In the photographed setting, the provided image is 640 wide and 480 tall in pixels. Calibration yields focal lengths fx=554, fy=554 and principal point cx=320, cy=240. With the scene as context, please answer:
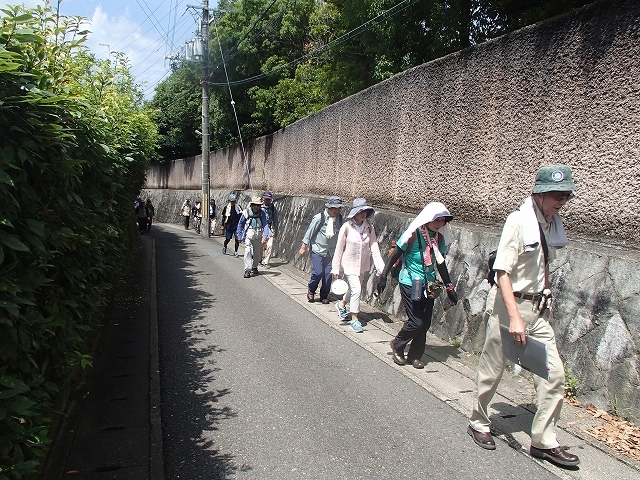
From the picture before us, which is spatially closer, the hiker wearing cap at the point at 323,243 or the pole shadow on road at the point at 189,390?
the pole shadow on road at the point at 189,390

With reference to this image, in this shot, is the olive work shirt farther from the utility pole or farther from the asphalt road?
the utility pole

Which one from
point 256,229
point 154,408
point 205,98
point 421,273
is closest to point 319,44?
point 205,98

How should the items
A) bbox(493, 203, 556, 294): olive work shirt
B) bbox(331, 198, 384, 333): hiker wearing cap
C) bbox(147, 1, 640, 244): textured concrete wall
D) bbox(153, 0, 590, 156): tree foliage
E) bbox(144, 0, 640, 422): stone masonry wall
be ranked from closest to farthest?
1. bbox(493, 203, 556, 294): olive work shirt
2. bbox(144, 0, 640, 422): stone masonry wall
3. bbox(147, 1, 640, 244): textured concrete wall
4. bbox(331, 198, 384, 333): hiker wearing cap
5. bbox(153, 0, 590, 156): tree foliage

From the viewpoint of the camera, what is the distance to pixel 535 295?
3947 millimetres

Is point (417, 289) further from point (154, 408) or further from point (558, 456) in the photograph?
point (154, 408)

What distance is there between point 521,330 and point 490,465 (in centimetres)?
96

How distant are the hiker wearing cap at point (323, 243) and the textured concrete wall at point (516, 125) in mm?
1497

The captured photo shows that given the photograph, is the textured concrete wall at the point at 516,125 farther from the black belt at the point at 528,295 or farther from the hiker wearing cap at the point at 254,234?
the hiker wearing cap at the point at 254,234

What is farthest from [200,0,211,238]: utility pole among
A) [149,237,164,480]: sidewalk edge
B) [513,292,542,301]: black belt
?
[513,292,542,301]: black belt

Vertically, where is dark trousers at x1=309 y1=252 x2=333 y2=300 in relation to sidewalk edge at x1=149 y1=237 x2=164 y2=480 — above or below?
above

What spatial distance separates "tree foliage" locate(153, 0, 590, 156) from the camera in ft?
37.9

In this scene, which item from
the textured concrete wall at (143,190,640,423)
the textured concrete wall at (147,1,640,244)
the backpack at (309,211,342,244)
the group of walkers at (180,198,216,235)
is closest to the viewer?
the textured concrete wall at (143,190,640,423)

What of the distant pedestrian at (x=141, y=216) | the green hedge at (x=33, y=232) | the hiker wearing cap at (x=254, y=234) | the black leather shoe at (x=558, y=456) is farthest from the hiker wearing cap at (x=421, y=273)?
the distant pedestrian at (x=141, y=216)

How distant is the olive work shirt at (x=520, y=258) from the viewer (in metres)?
3.87
